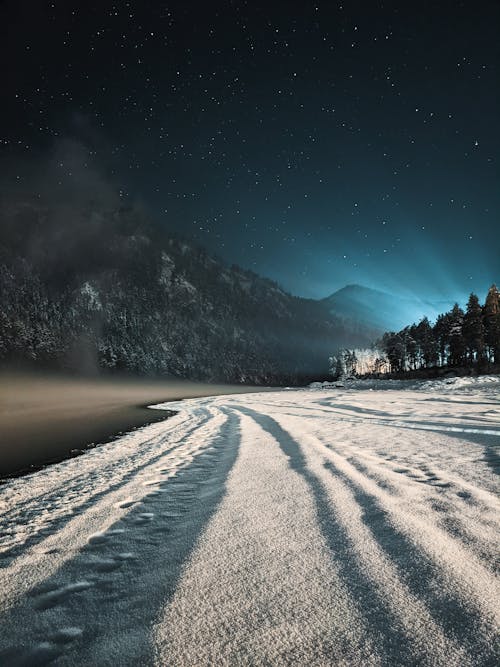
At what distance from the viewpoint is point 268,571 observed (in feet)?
6.76

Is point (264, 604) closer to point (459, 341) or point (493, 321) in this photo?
point (493, 321)

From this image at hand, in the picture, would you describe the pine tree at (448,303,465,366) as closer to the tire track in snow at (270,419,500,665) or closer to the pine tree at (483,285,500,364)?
the pine tree at (483,285,500,364)

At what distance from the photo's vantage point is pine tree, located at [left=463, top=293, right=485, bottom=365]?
4881cm

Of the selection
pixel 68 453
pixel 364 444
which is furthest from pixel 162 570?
pixel 68 453

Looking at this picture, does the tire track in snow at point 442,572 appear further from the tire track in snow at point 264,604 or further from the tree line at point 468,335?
the tree line at point 468,335

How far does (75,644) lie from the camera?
5.04ft

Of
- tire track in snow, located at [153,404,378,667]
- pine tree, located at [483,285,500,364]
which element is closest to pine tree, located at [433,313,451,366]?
pine tree, located at [483,285,500,364]

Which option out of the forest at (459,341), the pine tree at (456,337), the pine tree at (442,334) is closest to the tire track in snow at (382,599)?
the forest at (459,341)

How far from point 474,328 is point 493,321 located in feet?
8.70

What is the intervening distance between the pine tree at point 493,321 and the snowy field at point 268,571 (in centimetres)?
5515

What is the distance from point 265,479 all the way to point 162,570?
2483mm

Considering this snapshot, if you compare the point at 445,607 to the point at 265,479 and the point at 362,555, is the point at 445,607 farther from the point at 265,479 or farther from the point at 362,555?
the point at 265,479

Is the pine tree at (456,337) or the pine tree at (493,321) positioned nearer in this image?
the pine tree at (493,321)

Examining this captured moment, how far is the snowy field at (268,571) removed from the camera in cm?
138
